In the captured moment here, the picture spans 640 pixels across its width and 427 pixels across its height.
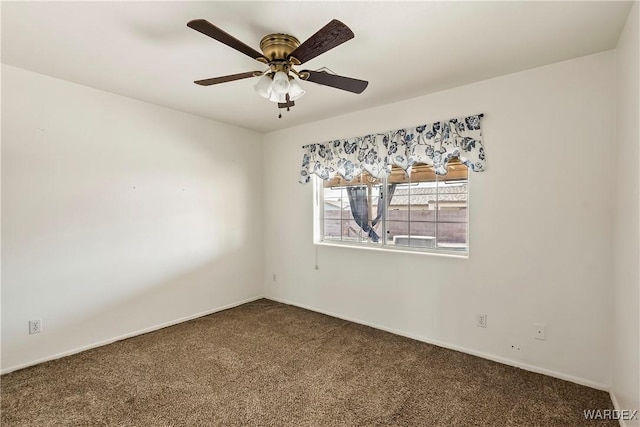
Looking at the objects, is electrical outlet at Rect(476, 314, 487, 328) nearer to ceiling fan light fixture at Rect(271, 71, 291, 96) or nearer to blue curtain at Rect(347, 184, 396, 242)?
blue curtain at Rect(347, 184, 396, 242)

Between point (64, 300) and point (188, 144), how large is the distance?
6.46ft

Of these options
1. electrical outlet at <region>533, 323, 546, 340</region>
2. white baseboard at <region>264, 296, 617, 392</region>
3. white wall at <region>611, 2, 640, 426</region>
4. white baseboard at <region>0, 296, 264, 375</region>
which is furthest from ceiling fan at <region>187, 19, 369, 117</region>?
white baseboard at <region>0, 296, 264, 375</region>

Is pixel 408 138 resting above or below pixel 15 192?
above

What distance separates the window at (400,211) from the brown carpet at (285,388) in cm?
105

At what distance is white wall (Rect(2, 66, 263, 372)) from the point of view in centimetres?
259

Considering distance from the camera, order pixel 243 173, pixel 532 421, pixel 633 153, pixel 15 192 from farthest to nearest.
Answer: pixel 243 173 → pixel 15 192 → pixel 532 421 → pixel 633 153

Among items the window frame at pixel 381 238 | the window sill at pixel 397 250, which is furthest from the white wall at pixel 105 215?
the window sill at pixel 397 250

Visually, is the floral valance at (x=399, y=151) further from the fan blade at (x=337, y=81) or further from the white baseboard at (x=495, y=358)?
the white baseboard at (x=495, y=358)

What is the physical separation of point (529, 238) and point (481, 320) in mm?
827

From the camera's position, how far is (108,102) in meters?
3.05

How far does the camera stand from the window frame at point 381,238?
9.77ft

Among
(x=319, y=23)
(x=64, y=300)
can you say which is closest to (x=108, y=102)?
(x=64, y=300)

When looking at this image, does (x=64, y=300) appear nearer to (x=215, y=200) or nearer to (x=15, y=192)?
(x=15, y=192)

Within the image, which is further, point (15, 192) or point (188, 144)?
point (188, 144)
